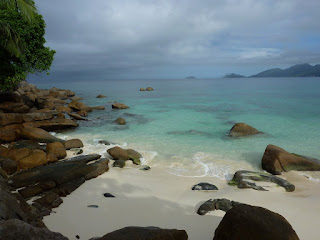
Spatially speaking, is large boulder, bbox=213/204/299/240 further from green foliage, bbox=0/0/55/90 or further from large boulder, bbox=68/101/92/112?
large boulder, bbox=68/101/92/112

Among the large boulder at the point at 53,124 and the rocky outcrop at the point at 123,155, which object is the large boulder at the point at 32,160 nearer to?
the rocky outcrop at the point at 123,155

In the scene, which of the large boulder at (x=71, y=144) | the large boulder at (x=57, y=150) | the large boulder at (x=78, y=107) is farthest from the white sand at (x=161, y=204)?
the large boulder at (x=78, y=107)

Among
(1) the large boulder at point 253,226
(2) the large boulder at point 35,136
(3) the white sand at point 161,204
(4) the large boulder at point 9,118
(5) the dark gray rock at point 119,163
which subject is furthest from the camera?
(4) the large boulder at point 9,118

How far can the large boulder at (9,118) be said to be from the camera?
1618 cm

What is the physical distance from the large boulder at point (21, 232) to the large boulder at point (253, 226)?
3.20 metres

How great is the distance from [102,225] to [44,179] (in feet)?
12.4

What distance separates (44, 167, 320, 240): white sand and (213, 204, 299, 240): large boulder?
1559mm

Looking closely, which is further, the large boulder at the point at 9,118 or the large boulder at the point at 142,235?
the large boulder at the point at 9,118

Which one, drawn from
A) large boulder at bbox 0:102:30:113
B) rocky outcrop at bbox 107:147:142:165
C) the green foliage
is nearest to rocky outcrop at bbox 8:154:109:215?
rocky outcrop at bbox 107:147:142:165

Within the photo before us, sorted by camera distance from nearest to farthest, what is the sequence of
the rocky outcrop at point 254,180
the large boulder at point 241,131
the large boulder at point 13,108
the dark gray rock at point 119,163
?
the rocky outcrop at point 254,180 → the dark gray rock at point 119,163 → the large boulder at point 241,131 → the large boulder at point 13,108

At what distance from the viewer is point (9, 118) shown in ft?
54.2

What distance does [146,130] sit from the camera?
66.1 ft

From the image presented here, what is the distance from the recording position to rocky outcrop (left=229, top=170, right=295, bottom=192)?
8.79m

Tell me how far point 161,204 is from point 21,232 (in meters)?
5.19
